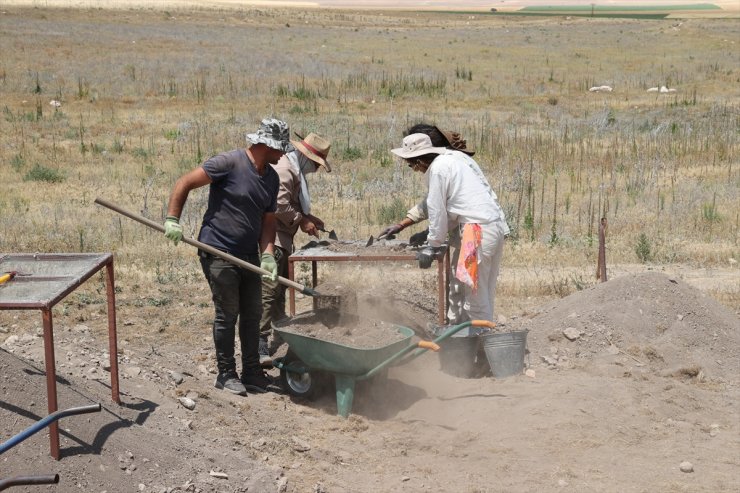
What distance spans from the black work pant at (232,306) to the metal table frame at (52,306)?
0.83 meters

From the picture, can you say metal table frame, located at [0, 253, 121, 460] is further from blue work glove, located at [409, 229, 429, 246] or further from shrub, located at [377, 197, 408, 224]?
shrub, located at [377, 197, 408, 224]

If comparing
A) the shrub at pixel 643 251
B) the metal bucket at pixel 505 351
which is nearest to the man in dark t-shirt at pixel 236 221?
the metal bucket at pixel 505 351

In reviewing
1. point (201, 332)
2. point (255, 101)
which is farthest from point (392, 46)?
point (201, 332)

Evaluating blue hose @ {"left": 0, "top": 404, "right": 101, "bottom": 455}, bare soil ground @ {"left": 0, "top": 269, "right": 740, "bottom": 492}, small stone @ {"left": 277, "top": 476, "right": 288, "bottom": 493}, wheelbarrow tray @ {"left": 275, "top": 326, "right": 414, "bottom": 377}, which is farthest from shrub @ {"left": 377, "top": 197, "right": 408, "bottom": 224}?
blue hose @ {"left": 0, "top": 404, "right": 101, "bottom": 455}

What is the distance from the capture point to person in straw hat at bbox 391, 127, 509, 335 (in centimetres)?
680

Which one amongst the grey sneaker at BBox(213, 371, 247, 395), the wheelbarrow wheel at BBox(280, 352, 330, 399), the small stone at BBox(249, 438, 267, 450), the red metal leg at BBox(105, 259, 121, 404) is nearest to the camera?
the red metal leg at BBox(105, 259, 121, 404)

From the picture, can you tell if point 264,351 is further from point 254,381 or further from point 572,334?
point 572,334

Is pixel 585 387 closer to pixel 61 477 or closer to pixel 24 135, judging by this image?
pixel 61 477

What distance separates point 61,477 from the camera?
4.71 m

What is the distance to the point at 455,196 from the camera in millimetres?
6875

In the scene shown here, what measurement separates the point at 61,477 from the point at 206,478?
0.81m

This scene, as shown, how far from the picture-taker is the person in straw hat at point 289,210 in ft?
23.4

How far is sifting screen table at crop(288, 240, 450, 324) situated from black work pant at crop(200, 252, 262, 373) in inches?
23.2

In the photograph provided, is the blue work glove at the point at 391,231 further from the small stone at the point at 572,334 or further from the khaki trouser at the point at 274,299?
the small stone at the point at 572,334
